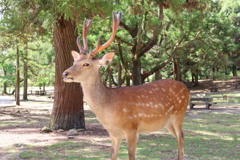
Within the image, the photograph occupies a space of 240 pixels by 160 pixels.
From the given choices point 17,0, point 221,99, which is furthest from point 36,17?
point 221,99

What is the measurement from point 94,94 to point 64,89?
4.58 metres

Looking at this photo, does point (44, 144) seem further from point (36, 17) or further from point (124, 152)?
point (36, 17)

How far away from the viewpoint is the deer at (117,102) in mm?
3994

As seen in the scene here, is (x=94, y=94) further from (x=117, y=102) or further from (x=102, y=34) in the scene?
(x=102, y=34)

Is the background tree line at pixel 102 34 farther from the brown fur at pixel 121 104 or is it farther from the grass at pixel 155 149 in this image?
the brown fur at pixel 121 104

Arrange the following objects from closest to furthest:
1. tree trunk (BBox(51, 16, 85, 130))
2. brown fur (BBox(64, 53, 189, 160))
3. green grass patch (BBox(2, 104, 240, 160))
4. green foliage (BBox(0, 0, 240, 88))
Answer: brown fur (BBox(64, 53, 189, 160))
green grass patch (BBox(2, 104, 240, 160))
green foliage (BBox(0, 0, 240, 88))
tree trunk (BBox(51, 16, 85, 130))

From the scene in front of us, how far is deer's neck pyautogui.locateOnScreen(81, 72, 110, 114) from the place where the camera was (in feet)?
13.2

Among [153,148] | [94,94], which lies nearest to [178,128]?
[153,148]

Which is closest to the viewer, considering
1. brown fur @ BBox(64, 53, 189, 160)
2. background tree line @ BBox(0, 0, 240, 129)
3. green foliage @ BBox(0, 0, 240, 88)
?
brown fur @ BBox(64, 53, 189, 160)

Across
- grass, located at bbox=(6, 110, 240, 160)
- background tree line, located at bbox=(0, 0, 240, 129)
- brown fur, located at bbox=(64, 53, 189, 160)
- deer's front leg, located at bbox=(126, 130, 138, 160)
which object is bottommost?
grass, located at bbox=(6, 110, 240, 160)

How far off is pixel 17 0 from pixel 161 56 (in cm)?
1487

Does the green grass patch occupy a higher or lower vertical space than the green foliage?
lower

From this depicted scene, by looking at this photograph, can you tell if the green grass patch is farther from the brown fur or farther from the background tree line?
the background tree line

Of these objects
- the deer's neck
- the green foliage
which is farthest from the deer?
the green foliage
